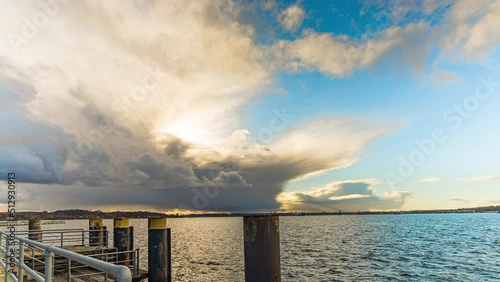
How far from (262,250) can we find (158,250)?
11.9 m

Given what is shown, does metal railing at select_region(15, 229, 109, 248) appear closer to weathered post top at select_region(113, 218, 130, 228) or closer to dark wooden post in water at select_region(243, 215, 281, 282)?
weathered post top at select_region(113, 218, 130, 228)

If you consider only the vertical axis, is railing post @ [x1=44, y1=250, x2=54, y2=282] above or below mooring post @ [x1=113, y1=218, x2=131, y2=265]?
above

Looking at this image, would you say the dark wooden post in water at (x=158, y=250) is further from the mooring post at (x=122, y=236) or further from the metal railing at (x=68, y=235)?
A: the mooring post at (x=122, y=236)

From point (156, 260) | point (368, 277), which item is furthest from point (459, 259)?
point (156, 260)

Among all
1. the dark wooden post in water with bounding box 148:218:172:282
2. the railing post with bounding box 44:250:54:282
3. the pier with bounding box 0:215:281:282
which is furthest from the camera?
the dark wooden post in water with bounding box 148:218:172:282

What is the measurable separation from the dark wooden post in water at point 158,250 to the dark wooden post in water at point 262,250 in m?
11.2

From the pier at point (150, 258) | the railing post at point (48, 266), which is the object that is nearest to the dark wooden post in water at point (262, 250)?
the pier at point (150, 258)

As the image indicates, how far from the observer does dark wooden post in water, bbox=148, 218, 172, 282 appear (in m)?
17.2

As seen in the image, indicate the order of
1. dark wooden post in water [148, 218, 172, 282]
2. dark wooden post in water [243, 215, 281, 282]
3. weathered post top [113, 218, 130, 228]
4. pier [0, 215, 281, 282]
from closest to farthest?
1. pier [0, 215, 281, 282]
2. dark wooden post in water [243, 215, 281, 282]
3. dark wooden post in water [148, 218, 172, 282]
4. weathered post top [113, 218, 130, 228]

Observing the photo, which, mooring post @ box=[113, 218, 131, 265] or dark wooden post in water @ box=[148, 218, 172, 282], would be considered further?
mooring post @ box=[113, 218, 131, 265]

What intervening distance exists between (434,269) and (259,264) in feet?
88.1

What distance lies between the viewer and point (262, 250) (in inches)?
274

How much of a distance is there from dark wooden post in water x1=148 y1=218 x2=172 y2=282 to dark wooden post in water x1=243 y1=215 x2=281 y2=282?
11.2 m

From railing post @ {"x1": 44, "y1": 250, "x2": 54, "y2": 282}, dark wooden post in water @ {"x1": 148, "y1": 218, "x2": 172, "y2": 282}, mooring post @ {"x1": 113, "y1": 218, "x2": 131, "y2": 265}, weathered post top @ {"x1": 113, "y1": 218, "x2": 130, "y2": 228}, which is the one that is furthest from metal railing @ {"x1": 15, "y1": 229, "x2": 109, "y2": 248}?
railing post @ {"x1": 44, "y1": 250, "x2": 54, "y2": 282}
